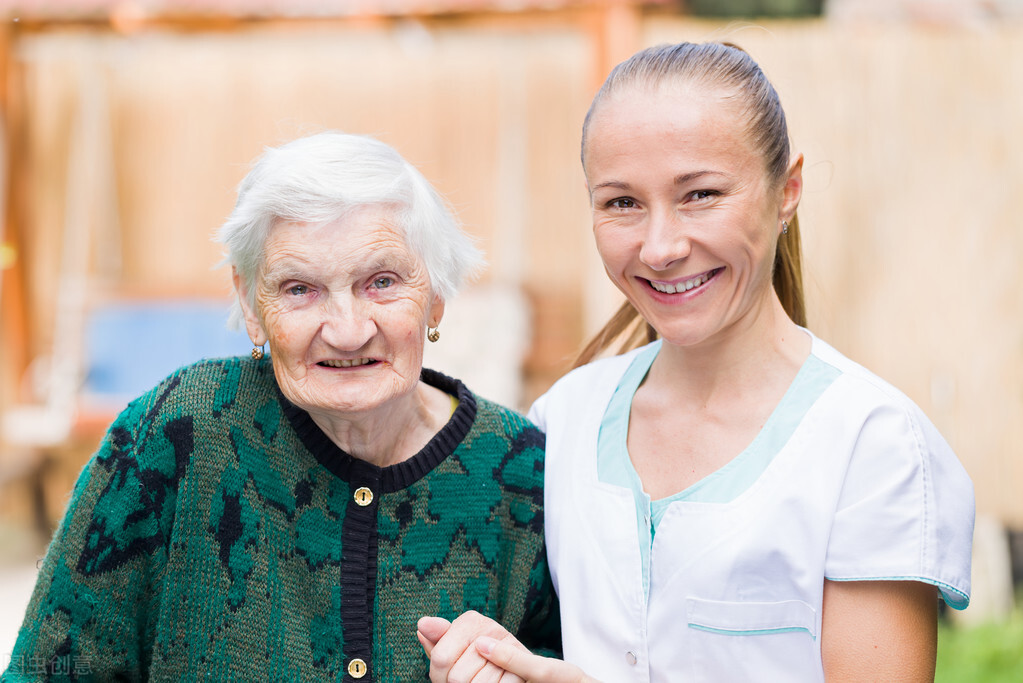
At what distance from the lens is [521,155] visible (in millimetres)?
5848

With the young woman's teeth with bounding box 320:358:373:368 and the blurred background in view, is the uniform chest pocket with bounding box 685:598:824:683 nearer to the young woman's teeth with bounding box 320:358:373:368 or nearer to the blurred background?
the young woman's teeth with bounding box 320:358:373:368

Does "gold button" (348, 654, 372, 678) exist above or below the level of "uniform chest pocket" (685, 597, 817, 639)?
below

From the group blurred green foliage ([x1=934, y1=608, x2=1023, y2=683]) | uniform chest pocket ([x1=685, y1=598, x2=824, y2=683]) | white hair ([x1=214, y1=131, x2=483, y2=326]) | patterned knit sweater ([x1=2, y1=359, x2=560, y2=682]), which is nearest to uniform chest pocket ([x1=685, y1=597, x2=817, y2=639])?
uniform chest pocket ([x1=685, y1=598, x2=824, y2=683])

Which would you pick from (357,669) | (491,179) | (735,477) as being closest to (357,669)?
(357,669)

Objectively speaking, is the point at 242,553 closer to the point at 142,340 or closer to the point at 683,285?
the point at 683,285

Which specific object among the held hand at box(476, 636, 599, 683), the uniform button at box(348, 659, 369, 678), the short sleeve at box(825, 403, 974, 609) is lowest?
the uniform button at box(348, 659, 369, 678)

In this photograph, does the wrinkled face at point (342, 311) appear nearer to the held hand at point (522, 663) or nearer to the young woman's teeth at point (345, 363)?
the young woman's teeth at point (345, 363)

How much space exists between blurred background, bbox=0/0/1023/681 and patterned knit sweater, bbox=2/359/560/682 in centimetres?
287

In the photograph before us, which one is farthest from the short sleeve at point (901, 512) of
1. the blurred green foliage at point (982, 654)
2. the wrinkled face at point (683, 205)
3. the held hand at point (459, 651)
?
the blurred green foliage at point (982, 654)

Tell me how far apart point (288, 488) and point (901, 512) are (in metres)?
1.20

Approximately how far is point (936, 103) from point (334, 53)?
3.39m

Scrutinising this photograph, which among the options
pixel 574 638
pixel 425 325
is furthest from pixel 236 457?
pixel 574 638

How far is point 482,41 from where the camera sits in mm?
5820

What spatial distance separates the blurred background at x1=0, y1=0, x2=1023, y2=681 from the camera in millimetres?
4801
